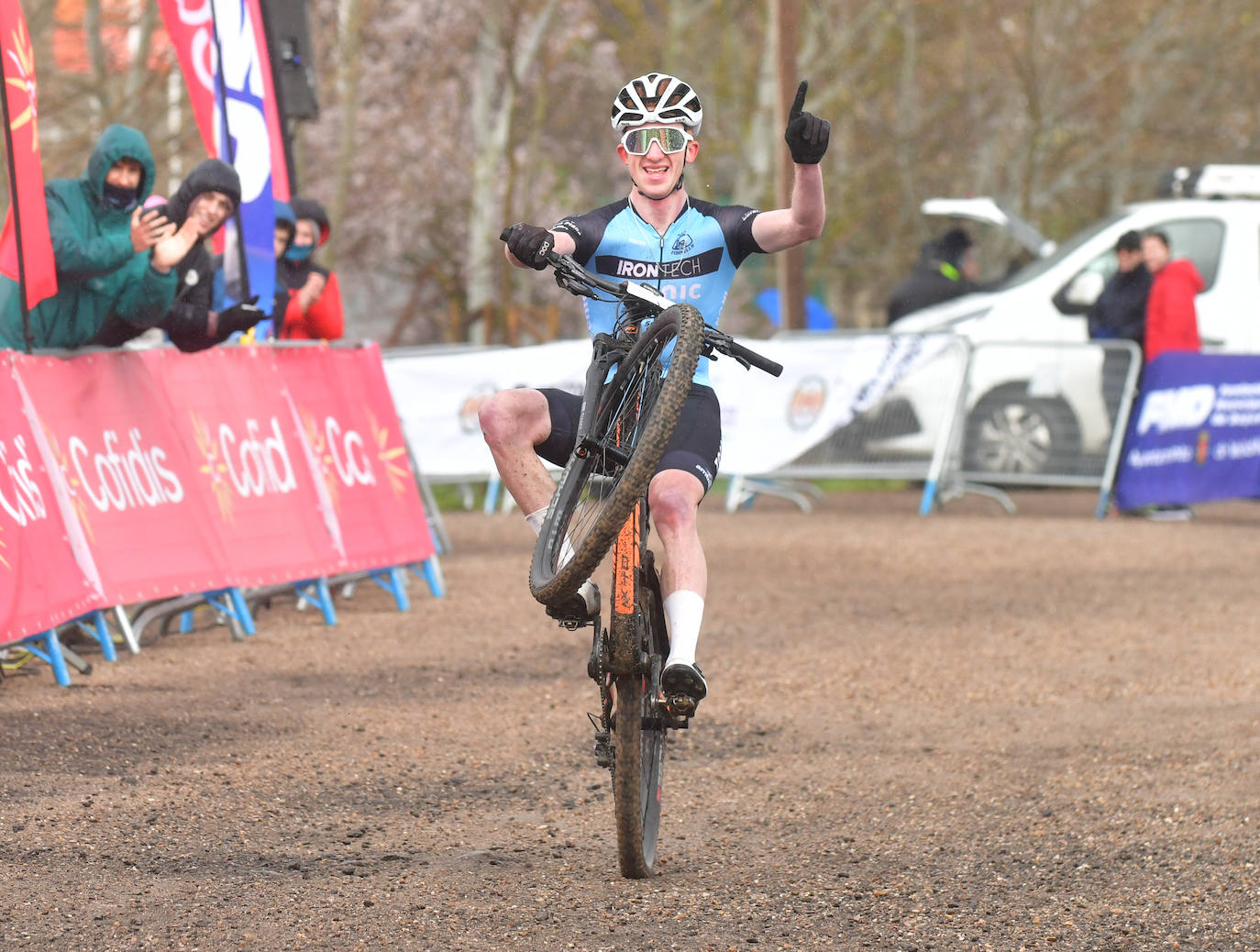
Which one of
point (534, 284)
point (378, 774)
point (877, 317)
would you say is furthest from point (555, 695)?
point (877, 317)

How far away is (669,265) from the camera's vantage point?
558 cm

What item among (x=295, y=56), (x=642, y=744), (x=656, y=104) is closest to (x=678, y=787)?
(x=642, y=744)

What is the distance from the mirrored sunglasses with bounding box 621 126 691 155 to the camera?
551cm

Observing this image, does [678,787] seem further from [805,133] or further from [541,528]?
[805,133]

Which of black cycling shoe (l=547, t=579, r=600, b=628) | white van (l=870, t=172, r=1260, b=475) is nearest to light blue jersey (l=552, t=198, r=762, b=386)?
black cycling shoe (l=547, t=579, r=600, b=628)

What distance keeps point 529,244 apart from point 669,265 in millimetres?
682

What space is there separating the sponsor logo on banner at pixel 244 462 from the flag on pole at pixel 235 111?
1.11 metres

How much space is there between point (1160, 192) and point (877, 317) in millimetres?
26874

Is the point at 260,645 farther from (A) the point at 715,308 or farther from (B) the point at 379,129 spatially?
(B) the point at 379,129

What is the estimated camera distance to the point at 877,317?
45625 millimetres

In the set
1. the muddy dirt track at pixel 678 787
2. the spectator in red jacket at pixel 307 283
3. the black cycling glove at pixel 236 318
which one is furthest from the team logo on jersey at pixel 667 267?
the spectator in red jacket at pixel 307 283

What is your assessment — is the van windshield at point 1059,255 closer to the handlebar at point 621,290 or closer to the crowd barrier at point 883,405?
the crowd barrier at point 883,405

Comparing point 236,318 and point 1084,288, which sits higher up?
point 236,318

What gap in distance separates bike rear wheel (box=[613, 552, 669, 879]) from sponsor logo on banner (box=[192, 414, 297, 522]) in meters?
4.30
